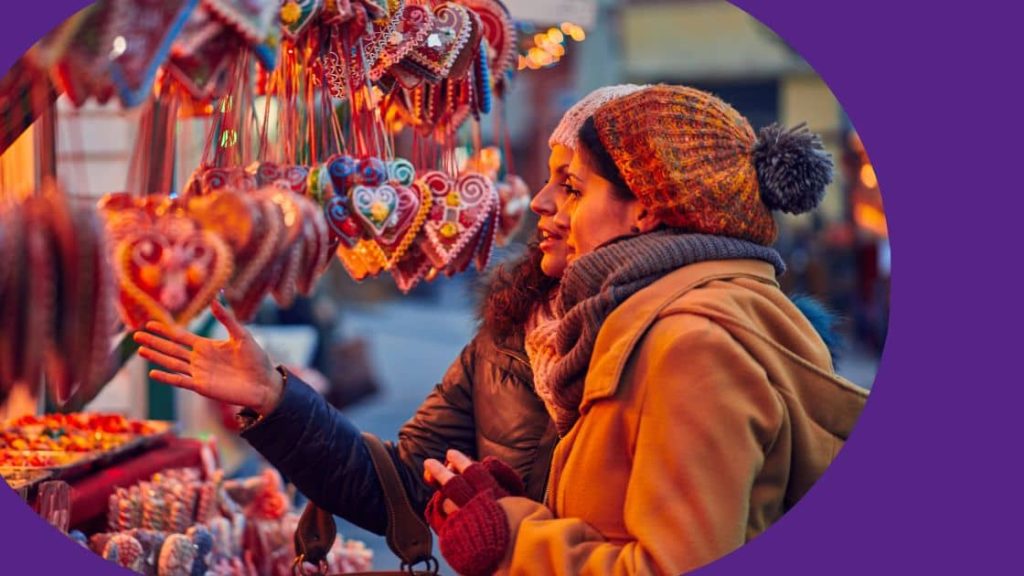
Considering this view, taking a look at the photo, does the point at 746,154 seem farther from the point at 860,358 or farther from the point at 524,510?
the point at 860,358

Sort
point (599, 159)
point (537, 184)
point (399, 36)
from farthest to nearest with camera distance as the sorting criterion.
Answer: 1. point (537, 184)
2. point (399, 36)
3. point (599, 159)

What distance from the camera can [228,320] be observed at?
1830mm

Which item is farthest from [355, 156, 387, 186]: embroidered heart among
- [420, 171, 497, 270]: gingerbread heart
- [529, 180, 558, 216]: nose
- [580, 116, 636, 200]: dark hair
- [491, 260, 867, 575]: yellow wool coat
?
[491, 260, 867, 575]: yellow wool coat

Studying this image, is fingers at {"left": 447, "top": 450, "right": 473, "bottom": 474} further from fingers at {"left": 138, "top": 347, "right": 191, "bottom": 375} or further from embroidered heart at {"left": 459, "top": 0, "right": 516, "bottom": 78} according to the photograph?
embroidered heart at {"left": 459, "top": 0, "right": 516, "bottom": 78}

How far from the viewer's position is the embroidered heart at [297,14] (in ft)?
5.87

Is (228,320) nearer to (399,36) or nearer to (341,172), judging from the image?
(341,172)

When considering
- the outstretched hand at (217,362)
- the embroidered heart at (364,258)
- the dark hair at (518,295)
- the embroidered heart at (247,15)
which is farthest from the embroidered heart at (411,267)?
Answer: the embroidered heart at (247,15)

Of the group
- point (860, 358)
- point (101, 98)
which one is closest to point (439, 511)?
point (101, 98)

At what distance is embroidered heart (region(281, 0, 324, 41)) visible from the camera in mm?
1790

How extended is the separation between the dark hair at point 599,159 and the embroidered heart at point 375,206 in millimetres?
457

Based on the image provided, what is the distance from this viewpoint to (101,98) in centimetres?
168

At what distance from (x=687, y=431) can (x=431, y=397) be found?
712 millimetres

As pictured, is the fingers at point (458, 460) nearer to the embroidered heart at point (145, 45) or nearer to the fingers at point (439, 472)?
the fingers at point (439, 472)

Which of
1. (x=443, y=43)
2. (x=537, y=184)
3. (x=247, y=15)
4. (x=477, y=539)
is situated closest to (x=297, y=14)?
(x=247, y=15)
